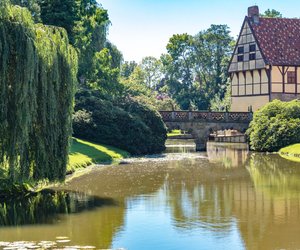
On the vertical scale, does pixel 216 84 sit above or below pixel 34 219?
above

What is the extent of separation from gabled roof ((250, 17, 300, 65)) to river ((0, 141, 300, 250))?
30.0 meters

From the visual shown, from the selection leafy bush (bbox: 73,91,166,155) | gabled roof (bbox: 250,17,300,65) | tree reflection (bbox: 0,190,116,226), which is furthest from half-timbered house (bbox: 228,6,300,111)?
tree reflection (bbox: 0,190,116,226)

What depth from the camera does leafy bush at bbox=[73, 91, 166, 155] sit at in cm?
4784

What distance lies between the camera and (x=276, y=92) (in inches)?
2399

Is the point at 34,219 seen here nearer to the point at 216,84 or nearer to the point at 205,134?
the point at 205,134

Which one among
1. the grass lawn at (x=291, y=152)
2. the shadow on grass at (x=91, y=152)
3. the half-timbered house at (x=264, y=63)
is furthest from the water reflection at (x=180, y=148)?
the shadow on grass at (x=91, y=152)

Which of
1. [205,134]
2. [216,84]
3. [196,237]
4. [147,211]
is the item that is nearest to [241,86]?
[205,134]

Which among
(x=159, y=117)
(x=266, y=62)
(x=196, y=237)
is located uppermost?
(x=266, y=62)

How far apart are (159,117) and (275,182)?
77.7ft

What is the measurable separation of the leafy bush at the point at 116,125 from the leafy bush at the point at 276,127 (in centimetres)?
934

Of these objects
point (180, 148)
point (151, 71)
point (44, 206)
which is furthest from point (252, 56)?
point (151, 71)

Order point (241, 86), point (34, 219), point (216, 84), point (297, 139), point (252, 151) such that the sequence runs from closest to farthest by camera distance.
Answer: point (34, 219), point (297, 139), point (252, 151), point (241, 86), point (216, 84)

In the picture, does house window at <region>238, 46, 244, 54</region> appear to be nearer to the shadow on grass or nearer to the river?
the shadow on grass

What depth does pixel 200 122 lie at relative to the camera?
57.1 meters
